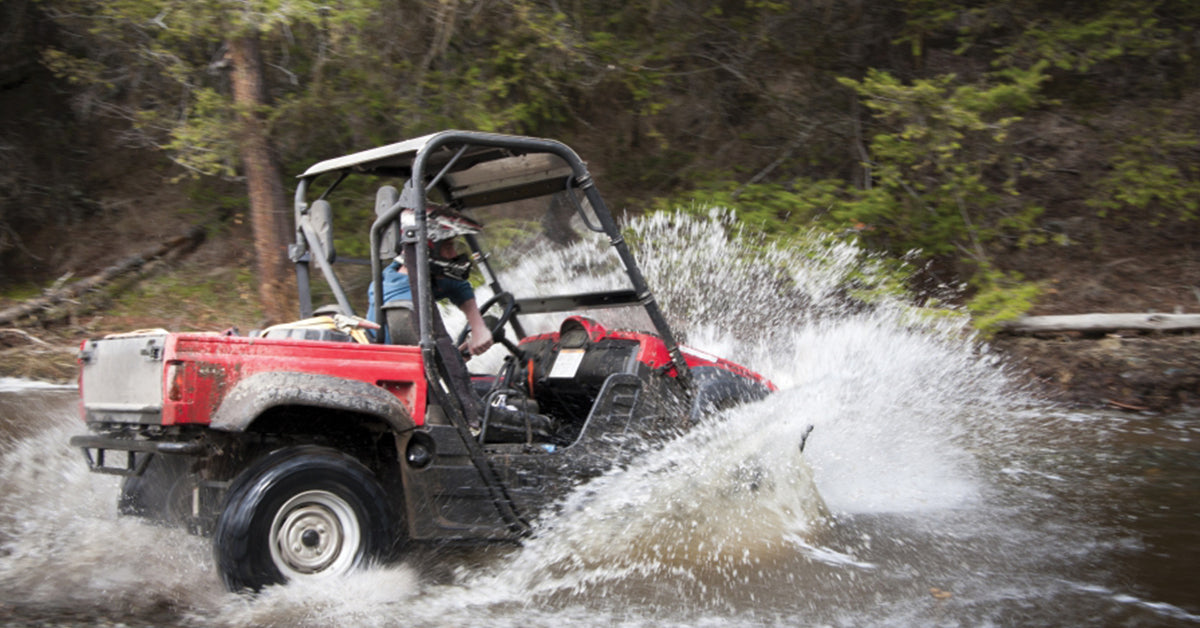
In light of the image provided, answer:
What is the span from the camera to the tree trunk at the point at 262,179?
9328 mm

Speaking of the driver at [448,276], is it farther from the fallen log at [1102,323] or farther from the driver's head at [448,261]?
the fallen log at [1102,323]

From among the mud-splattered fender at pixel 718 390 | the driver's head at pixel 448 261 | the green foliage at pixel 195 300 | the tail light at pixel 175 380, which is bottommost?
the mud-splattered fender at pixel 718 390

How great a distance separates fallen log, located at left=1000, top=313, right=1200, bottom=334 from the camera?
9.19m

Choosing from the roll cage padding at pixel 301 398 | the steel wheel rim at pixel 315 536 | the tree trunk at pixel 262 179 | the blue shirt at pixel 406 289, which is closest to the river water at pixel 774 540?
the steel wheel rim at pixel 315 536

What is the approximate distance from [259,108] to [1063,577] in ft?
25.8

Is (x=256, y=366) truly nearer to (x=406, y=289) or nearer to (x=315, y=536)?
(x=315, y=536)

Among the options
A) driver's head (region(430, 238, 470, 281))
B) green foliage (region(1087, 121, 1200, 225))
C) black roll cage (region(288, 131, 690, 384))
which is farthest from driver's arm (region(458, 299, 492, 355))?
green foliage (region(1087, 121, 1200, 225))

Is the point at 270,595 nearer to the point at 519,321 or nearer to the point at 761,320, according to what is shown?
the point at 519,321

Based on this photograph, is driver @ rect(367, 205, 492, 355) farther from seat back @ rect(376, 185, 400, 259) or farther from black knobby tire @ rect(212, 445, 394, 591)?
black knobby tire @ rect(212, 445, 394, 591)

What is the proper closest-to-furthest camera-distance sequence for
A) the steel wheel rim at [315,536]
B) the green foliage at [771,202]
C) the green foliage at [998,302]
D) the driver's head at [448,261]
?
the steel wheel rim at [315,536], the driver's head at [448,261], the green foliage at [998,302], the green foliage at [771,202]

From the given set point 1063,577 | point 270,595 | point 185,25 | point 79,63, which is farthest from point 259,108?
point 1063,577

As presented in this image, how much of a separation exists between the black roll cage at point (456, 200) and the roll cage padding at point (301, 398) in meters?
0.32

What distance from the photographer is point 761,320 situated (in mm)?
9273

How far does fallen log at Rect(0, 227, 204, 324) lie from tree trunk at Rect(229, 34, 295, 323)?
261 centimetres
